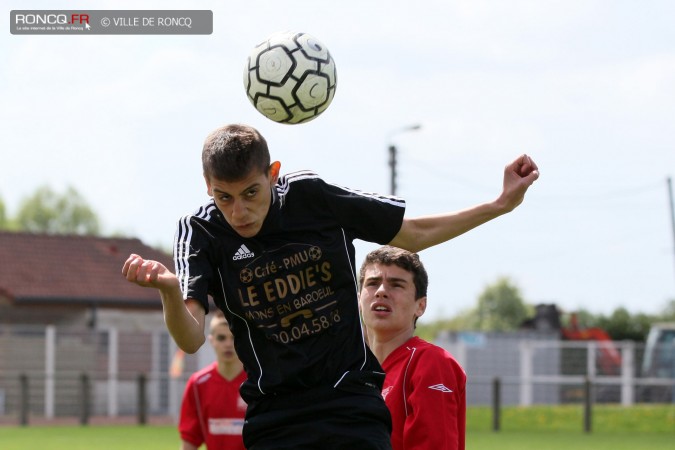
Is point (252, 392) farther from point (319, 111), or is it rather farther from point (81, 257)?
point (81, 257)

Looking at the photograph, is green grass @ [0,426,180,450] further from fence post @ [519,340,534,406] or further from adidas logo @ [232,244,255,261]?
adidas logo @ [232,244,255,261]

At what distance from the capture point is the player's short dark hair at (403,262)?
5891 millimetres

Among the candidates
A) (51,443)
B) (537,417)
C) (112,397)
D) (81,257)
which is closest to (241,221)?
(51,443)

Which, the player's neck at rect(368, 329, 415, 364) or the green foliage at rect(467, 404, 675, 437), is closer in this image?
the player's neck at rect(368, 329, 415, 364)

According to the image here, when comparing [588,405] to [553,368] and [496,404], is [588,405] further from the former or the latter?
[553,368]

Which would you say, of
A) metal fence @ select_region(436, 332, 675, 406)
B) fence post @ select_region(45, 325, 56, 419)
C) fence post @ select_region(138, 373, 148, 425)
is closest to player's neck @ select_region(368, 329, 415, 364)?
fence post @ select_region(138, 373, 148, 425)

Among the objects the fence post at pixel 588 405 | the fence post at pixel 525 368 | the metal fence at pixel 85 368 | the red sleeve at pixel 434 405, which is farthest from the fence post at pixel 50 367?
the red sleeve at pixel 434 405

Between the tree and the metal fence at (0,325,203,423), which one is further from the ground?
the tree

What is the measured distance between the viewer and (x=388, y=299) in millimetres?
5863

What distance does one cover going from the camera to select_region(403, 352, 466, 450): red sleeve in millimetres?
5320

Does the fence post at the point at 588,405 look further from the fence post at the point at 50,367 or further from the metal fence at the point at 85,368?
the fence post at the point at 50,367

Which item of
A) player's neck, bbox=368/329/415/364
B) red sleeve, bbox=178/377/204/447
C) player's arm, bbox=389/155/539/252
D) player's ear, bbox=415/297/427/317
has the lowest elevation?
red sleeve, bbox=178/377/204/447

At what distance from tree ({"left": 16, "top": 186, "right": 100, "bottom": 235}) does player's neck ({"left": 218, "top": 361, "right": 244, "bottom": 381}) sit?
8100 centimetres

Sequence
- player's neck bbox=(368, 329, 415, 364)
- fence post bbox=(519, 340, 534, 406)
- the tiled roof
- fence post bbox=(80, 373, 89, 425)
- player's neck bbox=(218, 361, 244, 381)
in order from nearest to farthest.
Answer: player's neck bbox=(368, 329, 415, 364) → player's neck bbox=(218, 361, 244, 381) → fence post bbox=(80, 373, 89, 425) → fence post bbox=(519, 340, 534, 406) → the tiled roof
